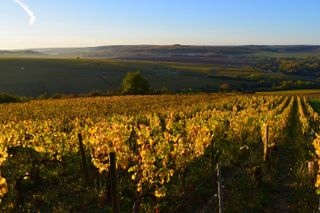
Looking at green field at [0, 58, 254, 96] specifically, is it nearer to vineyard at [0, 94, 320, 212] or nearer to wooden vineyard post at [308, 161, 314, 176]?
vineyard at [0, 94, 320, 212]

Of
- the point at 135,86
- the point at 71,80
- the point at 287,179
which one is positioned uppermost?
the point at 287,179

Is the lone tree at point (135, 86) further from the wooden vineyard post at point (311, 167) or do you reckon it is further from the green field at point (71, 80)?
the wooden vineyard post at point (311, 167)

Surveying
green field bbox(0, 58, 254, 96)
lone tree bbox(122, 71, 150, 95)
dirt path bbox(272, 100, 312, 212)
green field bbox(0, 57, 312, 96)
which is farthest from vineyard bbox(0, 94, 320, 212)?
green field bbox(0, 58, 254, 96)

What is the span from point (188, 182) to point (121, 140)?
312 cm

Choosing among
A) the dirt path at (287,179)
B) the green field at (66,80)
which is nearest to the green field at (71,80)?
the green field at (66,80)

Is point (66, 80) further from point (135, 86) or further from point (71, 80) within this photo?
point (135, 86)

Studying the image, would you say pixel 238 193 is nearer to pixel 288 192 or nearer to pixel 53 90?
pixel 288 192

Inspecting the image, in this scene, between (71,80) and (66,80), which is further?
(71,80)

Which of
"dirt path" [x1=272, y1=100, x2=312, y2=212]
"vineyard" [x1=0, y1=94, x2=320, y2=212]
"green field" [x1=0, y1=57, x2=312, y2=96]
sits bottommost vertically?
"green field" [x1=0, y1=57, x2=312, y2=96]

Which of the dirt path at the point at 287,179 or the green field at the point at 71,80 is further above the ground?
the dirt path at the point at 287,179

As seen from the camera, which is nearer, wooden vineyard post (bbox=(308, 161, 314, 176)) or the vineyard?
the vineyard

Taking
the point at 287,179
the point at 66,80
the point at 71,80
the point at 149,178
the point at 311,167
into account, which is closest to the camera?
the point at 149,178

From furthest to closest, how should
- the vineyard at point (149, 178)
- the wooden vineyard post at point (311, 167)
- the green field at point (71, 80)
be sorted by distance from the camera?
the green field at point (71, 80) → the wooden vineyard post at point (311, 167) → the vineyard at point (149, 178)

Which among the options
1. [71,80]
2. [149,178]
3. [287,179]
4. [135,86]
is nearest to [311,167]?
[287,179]
